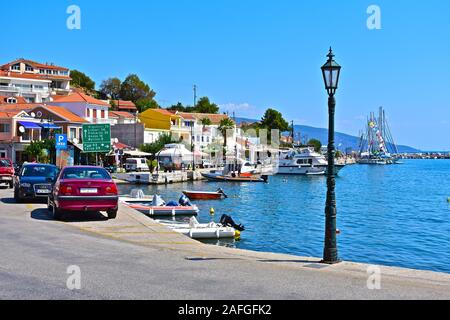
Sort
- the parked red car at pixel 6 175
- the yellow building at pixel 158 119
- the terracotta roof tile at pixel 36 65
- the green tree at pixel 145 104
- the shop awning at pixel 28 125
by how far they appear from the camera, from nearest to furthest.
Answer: the parked red car at pixel 6 175 < the shop awning at pixel 28 125 < the yellow building at pixel 158 119 < the terracotta roof tile at pixel 36 65 < the green tree at pixel 145 104

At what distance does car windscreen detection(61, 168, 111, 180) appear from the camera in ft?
52.6

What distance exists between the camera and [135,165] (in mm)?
70750

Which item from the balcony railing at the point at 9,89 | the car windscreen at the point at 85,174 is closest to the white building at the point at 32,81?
the balcony railing at the point at 9,89

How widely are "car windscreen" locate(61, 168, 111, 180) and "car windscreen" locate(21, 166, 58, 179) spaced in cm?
579

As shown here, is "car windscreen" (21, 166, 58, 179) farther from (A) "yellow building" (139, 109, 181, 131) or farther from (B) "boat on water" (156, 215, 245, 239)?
(A) "yellow building" (139, 109, 181, 131)

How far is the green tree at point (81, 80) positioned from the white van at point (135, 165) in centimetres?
6206

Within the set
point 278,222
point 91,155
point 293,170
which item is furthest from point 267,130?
point 278,222

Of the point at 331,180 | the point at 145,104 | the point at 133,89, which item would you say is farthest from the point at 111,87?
the point at 331,180

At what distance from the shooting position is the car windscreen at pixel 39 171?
21766mm

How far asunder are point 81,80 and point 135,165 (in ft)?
218

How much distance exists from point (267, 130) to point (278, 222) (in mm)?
106924

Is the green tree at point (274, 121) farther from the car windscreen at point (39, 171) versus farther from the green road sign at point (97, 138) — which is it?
the car windscreen at point (39, 171)

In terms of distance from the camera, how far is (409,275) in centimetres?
927

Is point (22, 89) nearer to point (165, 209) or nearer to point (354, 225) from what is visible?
point (165, 209)
